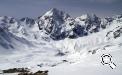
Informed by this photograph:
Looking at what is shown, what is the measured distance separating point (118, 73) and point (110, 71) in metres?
1.74

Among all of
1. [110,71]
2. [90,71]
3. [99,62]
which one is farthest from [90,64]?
[110,71]

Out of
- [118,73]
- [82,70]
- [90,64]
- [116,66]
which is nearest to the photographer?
[118,73]

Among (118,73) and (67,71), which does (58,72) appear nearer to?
(67,71)

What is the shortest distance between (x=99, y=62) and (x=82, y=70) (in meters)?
4.35

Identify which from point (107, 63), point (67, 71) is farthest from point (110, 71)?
point (67, 71)

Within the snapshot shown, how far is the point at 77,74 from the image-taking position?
48438 mm

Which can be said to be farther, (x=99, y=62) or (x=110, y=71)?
(x=99, y=62)

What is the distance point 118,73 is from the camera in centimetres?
4341

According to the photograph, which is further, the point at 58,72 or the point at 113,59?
the point at 58,72

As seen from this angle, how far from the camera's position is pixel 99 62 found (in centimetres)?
5206

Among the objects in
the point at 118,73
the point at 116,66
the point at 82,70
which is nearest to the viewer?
the point at 118,73

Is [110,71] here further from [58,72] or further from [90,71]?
[58,72]

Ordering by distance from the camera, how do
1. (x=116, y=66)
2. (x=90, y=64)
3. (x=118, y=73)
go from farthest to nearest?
1. (x=90, y=64)
2. (x=116, y=66)
3. (x=118, y=73)

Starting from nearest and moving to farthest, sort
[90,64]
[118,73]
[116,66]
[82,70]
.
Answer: [118,73]
[116,66]
[82,70]
[90,64]
